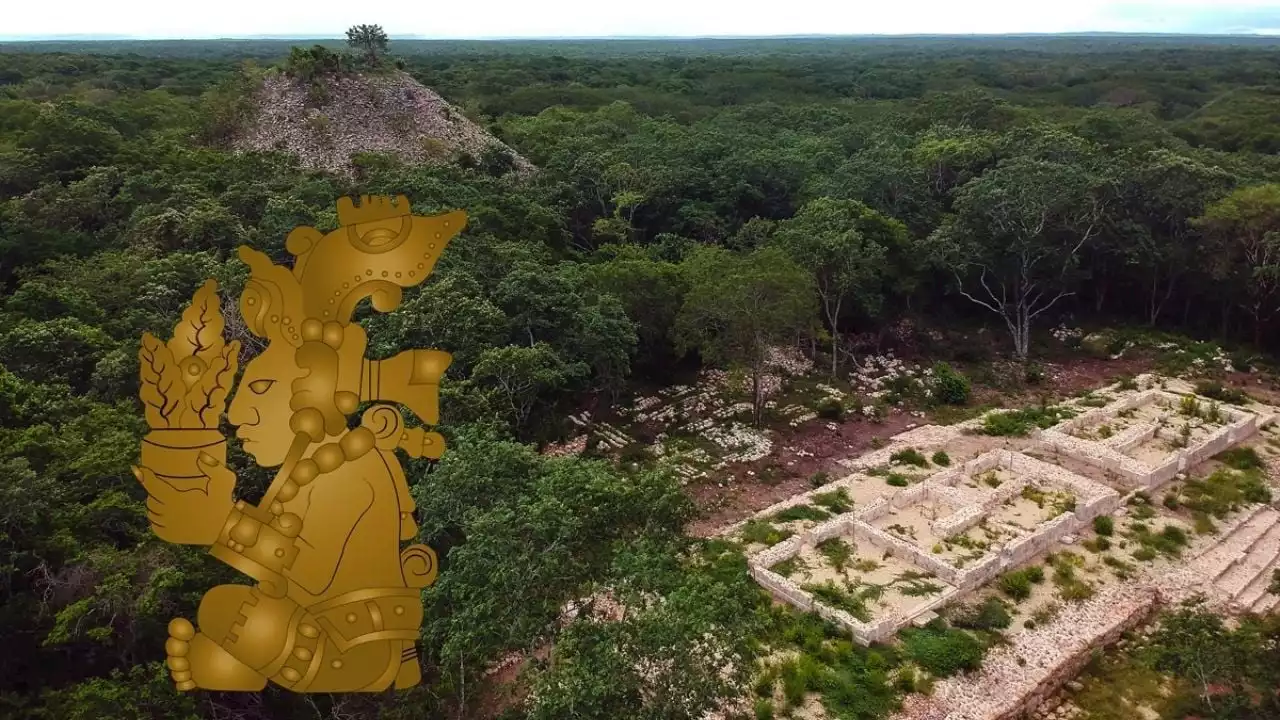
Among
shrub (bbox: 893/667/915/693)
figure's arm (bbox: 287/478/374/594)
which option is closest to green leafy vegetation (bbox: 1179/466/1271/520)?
shrub (bbox: 893/667/915/693)

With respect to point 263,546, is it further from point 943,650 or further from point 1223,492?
point 1223,492

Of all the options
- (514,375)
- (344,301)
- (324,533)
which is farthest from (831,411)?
(324,533)

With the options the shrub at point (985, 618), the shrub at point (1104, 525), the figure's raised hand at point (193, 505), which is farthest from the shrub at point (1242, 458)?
the figure's raised hand at point (193, 505)

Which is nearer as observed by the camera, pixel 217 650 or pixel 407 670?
pixel 217 650

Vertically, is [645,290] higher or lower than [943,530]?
higher

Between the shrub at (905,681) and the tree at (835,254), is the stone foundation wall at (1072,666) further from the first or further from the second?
the tree at (835,254)

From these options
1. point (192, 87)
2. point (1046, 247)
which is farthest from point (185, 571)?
point (192, 87)

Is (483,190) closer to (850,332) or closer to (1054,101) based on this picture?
(850,332)

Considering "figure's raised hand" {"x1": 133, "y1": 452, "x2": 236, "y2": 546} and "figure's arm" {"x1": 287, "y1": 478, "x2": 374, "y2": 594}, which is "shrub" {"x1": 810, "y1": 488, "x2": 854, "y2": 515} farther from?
"figure's raised hand" {"x1": 133, "y1": 452, "x2": 236, "y2": 546}
